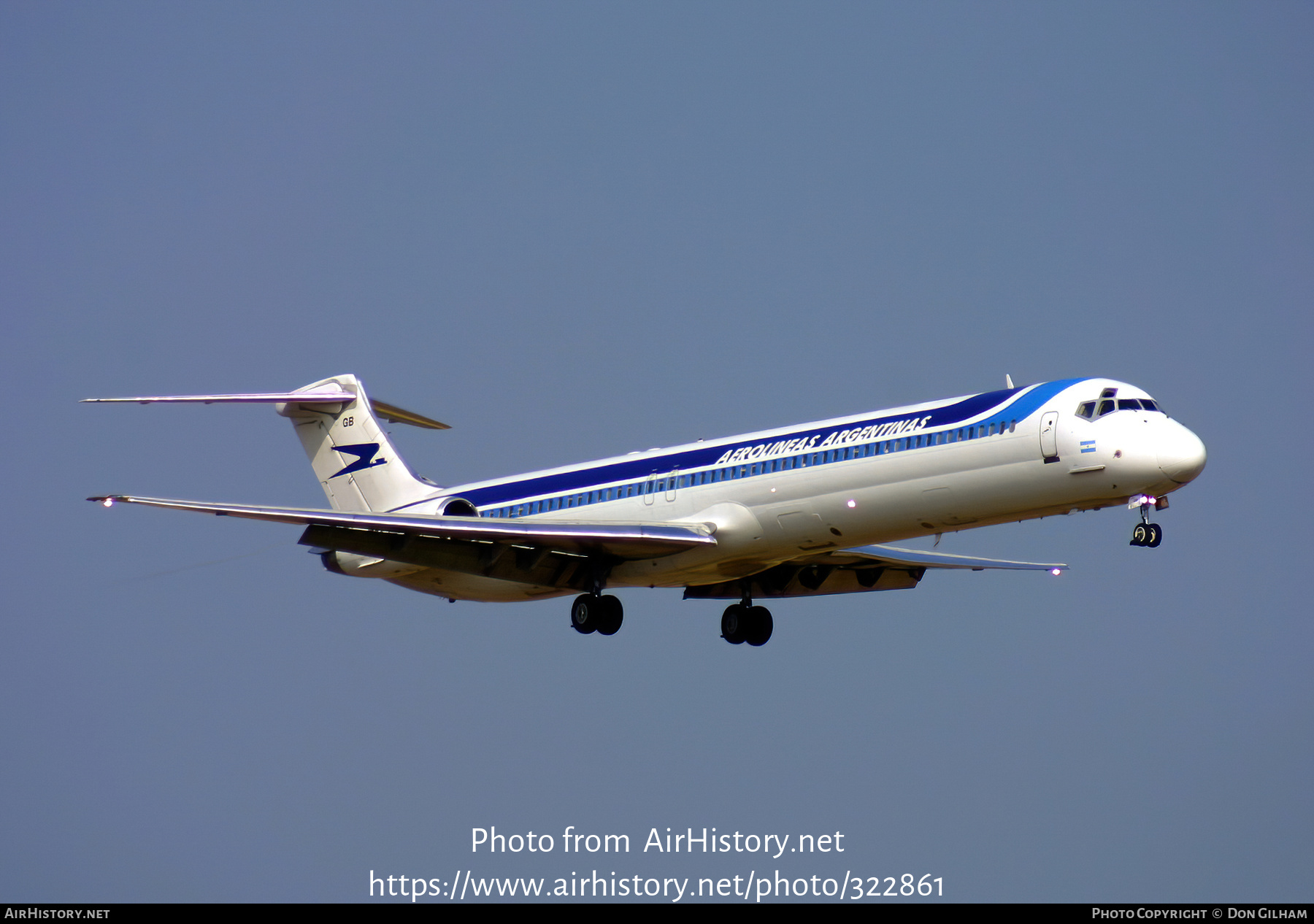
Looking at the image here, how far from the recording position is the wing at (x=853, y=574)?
103 feet

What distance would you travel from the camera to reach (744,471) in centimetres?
2798

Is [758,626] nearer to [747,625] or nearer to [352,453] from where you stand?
[747,625]

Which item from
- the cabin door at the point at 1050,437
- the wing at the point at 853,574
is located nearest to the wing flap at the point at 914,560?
the wing at the point at 853,574

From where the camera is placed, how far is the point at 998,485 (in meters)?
25.5

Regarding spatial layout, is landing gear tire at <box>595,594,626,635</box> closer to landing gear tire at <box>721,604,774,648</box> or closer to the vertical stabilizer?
landing gear tire at <box>721,604,774,648</box>

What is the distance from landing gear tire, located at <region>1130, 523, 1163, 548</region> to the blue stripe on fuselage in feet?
8.62

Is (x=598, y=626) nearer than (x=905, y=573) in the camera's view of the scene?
Yes

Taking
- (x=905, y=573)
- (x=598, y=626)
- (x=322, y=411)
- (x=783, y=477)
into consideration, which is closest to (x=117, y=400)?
(x=322, y=411)

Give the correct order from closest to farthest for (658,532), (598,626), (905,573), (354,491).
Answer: (658,532) < (598,626) < (905,573) < (354,491)

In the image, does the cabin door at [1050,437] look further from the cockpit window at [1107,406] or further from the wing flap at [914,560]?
the wing flap at [914,560]

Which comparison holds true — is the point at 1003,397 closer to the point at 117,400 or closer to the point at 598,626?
the point at 598,626

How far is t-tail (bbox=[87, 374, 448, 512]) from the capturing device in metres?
34.3

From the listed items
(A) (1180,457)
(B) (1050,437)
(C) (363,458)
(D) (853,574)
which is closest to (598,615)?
(D) (853,574)

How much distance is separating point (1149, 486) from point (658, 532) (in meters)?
8.32
